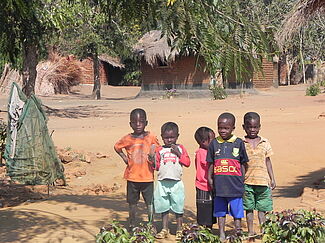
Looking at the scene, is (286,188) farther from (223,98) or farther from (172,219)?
(223,98)

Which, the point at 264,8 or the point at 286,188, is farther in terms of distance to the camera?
the point at 264,8

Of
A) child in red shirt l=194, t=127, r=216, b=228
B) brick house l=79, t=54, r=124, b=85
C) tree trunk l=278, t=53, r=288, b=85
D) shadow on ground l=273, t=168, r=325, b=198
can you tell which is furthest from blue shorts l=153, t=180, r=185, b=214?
tree trunk l=278, t=53, r=288, b=85

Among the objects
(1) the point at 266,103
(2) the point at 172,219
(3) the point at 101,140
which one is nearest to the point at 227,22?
(2) the point at 172,219

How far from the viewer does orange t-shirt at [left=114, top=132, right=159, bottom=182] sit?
18.4ft

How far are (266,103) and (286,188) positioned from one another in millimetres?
14318

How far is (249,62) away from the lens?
12.9ft

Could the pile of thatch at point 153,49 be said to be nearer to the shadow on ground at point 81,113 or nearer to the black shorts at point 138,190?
the shadow on ground at point 81,113

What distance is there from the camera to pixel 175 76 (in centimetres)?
3061

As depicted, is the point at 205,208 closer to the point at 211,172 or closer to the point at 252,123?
the point at 211,172

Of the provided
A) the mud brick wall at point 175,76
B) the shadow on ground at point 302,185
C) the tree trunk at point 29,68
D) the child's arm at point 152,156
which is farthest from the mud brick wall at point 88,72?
the child's arm at point 152,156

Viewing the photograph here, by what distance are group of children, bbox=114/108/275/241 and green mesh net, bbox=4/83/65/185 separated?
336cm

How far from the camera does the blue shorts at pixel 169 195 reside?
18.1 feet

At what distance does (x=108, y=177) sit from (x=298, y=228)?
19.1ft

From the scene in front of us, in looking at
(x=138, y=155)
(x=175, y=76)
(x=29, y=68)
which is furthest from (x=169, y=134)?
(x=175, y=76)
